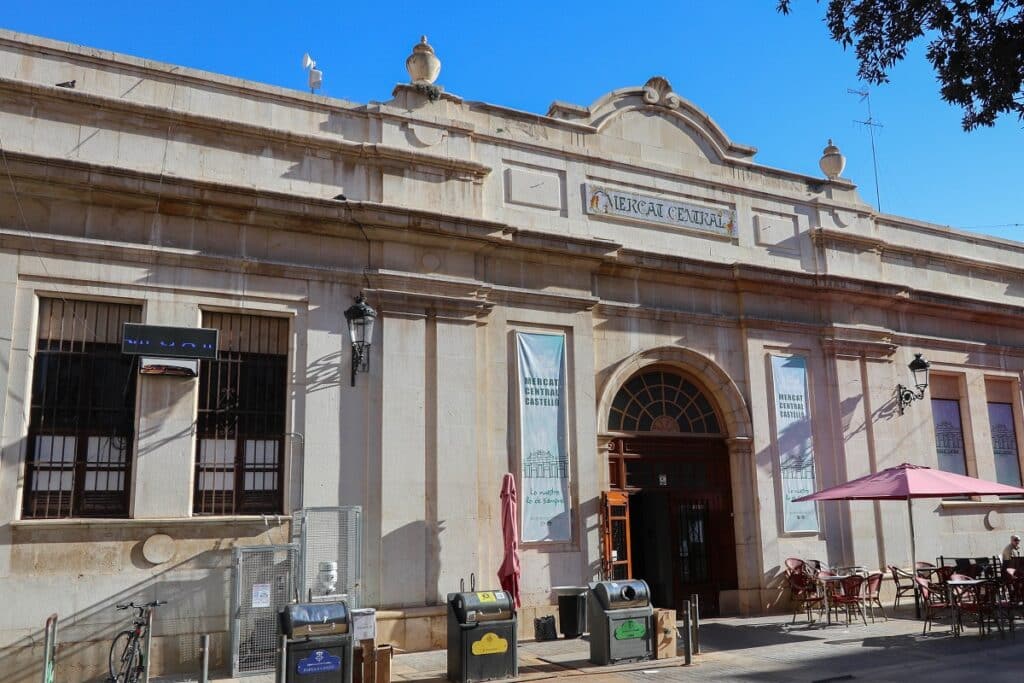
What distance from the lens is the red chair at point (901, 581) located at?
15.5 metres

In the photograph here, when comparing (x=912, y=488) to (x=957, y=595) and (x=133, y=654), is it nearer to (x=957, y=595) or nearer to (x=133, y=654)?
(x=957, y=595)

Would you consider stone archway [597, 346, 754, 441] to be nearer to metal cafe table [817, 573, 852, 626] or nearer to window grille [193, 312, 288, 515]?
metal cafe table [817, 573, 852, 626]

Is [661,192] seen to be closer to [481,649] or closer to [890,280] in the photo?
[890,280]

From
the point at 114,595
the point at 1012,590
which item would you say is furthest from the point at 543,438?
the point at 1012,590

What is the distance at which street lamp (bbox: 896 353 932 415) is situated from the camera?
→ 17312 millimetres

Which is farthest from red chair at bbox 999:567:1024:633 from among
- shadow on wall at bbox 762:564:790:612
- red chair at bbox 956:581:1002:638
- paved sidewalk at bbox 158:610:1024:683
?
shadow on wall at bbox 762:564:790:612

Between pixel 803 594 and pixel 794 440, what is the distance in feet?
10.2

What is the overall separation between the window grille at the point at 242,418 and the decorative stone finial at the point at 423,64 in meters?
4.89

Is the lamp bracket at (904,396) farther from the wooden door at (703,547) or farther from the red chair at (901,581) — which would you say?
the wooden door at (703,547)

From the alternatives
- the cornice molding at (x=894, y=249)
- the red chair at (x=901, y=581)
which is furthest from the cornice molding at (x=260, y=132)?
the red chair at (x=901, y=581)

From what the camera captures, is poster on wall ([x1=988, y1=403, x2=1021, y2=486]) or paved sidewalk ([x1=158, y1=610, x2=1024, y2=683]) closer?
paved sidewalk ([x1=158, y1=610, x2=1024, y2=683])

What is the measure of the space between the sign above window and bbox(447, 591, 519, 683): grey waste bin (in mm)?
7887

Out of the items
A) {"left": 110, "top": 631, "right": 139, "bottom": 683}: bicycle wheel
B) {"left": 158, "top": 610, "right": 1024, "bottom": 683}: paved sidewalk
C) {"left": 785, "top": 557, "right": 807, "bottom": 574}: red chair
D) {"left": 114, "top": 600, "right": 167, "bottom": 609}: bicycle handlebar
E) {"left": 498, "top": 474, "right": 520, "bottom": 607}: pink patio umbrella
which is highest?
{"left": 498, "top": 474, "right": 520, "bottom": 607}: pink patio umbrella

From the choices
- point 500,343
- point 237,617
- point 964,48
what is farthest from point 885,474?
point 237,617
